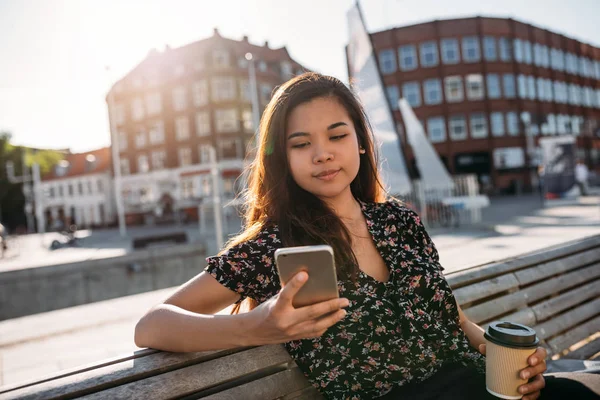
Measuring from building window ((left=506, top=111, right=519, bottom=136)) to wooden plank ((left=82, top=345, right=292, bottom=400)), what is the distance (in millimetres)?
40091

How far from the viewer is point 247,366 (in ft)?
5.07

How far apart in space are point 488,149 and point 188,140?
1075 inches

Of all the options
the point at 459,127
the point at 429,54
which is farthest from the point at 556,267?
the point at 429,54

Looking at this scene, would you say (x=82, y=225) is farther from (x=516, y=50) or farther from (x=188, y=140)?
(x=516, y=50)

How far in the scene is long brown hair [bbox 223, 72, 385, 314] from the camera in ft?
5.74

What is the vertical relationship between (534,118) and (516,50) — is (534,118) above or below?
below

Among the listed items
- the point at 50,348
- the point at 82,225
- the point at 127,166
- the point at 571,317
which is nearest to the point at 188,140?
the point at 127,166

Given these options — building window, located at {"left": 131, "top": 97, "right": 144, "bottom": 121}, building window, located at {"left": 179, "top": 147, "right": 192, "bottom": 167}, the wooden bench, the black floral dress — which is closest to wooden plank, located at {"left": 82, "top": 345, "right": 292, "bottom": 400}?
the wooden bench

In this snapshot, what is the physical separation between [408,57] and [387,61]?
1.74 meters

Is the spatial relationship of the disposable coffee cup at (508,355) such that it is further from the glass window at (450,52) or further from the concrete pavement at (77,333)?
the glass window at (450,52)

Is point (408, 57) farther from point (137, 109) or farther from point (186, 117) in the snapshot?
point (137, 109)

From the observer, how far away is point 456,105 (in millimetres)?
36375

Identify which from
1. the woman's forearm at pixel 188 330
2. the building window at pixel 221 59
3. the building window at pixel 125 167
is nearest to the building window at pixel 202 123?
the building window at pixel 221 59

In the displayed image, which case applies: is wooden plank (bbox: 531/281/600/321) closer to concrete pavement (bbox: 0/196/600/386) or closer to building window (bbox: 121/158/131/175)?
concrete pavement (bbox: 0/196/600/386)
